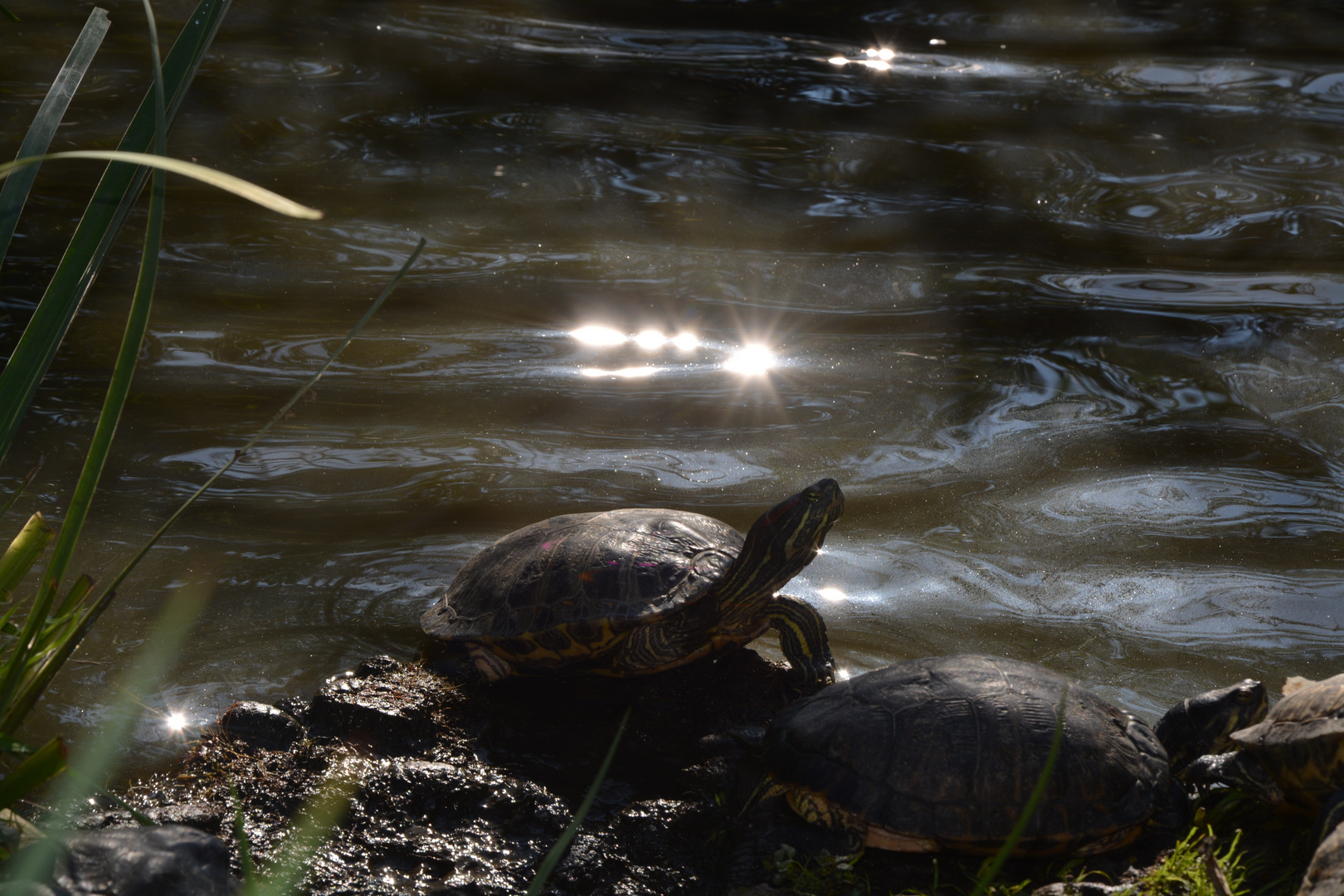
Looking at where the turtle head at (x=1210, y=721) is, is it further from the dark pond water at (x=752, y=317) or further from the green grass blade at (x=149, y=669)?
the green grass blade at (x=149, y=669)

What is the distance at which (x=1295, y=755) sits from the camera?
2320mm

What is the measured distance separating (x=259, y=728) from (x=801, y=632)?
1.78m

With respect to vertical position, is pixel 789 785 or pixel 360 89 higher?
Result: pixel 360 89

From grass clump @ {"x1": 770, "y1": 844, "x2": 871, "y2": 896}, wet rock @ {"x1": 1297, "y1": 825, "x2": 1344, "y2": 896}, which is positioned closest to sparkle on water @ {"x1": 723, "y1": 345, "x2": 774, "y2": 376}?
grass clump @ {"x1": 770, "y1": 844, "x2": 871, "y2": 896}

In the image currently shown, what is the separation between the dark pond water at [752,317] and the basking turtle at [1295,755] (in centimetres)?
96

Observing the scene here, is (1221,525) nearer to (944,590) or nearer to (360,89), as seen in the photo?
(944,590)

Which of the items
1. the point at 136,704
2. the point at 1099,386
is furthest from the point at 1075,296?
the point at 136,704

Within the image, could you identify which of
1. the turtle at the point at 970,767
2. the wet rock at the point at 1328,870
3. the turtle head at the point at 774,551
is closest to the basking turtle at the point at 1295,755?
the turtle at the point at 970,767

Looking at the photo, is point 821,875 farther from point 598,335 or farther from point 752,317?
point 752,317

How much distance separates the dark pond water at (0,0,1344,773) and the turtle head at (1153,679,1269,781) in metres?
0.77

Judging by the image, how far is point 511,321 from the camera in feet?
20.7

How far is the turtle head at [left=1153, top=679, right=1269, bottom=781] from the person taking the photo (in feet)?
8.77

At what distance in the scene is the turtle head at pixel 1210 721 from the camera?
2672 mm

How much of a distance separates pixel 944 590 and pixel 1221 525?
1.61m
